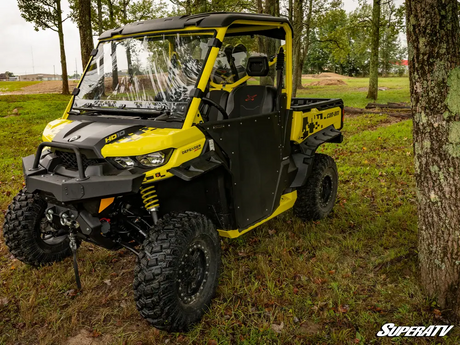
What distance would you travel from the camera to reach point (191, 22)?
11.8 ft

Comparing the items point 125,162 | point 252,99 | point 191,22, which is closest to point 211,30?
point 191,22

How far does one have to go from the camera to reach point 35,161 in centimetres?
337

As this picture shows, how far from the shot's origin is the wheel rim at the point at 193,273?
129 inches

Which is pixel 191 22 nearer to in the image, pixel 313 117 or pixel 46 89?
pixel 313 117

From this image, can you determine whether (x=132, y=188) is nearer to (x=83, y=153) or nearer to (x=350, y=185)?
(x=83, y=153)

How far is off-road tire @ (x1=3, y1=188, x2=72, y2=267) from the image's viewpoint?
13.1 feet

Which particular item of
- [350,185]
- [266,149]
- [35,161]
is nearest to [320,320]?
[266,149]

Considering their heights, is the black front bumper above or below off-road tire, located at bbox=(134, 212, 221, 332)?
above

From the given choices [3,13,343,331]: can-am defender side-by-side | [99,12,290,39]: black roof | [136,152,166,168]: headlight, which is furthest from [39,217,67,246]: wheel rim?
[99,12,290,39]: black roof

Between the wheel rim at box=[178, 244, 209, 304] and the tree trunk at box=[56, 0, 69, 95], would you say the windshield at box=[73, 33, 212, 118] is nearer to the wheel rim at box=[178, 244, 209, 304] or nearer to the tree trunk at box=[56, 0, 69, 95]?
the wheel rim at box=[178, 244, 209, 304]

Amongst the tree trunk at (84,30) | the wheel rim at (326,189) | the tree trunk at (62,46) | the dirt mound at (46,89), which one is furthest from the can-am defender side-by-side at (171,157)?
the dirt mound at (46,89)

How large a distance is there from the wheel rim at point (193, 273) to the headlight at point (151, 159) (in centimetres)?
73

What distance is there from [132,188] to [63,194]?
1.70ft

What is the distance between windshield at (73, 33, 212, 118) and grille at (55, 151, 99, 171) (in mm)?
648
